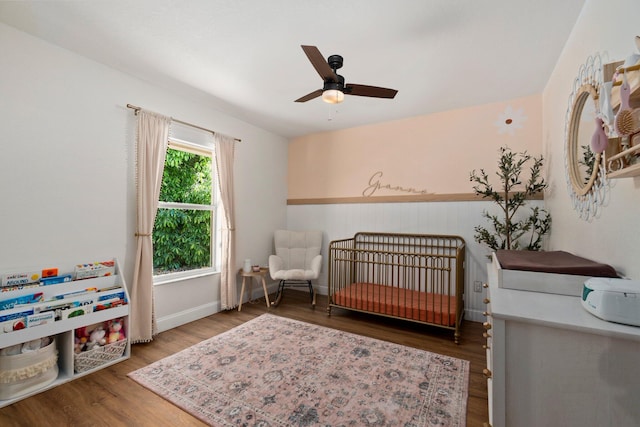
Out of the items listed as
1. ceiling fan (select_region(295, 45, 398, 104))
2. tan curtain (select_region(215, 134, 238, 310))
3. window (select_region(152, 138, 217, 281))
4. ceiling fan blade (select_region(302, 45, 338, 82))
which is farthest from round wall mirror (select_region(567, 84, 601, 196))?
window (select_region(152, 138, 217, 281))

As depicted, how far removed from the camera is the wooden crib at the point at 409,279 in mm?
2506

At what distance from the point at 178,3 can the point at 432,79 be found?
2.02 meters

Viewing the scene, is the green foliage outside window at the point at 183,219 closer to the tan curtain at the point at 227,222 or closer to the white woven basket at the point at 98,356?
the tan curtain at the point at 227,222

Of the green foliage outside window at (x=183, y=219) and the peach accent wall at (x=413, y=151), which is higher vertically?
the peach accent wall at (x=413, y=151)

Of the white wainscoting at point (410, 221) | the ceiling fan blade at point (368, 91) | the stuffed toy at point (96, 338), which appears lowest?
the stuffed toy at point (96, 338)

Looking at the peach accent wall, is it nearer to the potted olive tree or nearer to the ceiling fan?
the potted olive tree

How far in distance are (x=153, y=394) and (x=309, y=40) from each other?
8.43 ft

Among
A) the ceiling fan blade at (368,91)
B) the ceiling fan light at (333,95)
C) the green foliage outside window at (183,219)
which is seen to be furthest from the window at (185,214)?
the ceiling fan blade at (368,91)

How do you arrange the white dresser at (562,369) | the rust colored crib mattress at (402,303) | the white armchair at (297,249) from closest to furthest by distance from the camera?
the white dresser at (562,369) < the rust colored crib mattress at (402,303) < the white armchair at (297,249)

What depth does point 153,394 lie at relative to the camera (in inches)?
66.1

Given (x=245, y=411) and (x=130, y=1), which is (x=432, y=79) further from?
(x=245, y=411)

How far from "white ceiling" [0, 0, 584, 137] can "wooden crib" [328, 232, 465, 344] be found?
1.64m

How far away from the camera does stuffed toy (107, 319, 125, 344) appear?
2.04 meters

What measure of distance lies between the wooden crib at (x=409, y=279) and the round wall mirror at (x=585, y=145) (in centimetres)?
112
